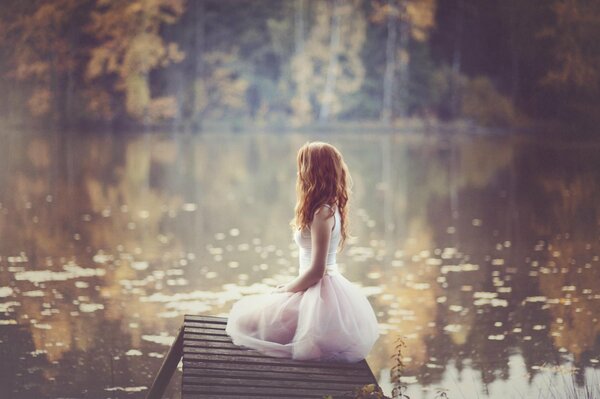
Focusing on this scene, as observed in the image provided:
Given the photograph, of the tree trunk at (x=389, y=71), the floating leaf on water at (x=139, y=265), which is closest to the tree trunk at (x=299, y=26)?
the tree trunk at (x=389, y=71)

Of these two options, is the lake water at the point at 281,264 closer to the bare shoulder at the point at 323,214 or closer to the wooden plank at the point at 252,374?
the wooden plank at the point at 252,374

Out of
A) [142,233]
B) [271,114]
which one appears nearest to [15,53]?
[271,114]

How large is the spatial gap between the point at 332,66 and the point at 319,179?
91.2 feet

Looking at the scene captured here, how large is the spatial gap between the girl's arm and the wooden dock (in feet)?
1.08

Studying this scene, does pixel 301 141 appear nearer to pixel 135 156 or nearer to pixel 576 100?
pixel 135 156

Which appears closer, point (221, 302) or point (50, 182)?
point (221, 302)

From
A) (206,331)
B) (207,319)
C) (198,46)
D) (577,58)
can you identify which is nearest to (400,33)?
(577,58)

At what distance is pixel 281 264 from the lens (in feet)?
28.9

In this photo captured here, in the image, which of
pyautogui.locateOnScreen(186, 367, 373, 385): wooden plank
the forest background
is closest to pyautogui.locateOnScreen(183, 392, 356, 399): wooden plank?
pyautogui.locateOnScreen(186, 367, 373, 385): wooden plank

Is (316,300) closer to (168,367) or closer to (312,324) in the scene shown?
(312,324)

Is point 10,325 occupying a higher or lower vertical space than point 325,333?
lower

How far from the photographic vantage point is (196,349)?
394 centimetres

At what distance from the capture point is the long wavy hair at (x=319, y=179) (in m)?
3.85

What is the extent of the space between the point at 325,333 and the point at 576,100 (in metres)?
25.8
